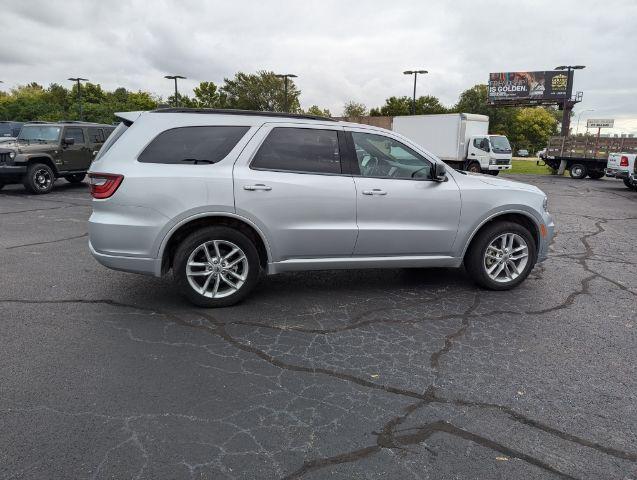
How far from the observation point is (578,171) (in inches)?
953

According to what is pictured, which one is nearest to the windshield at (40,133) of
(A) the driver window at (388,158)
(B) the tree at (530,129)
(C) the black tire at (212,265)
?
(C) the black tire at (212,265)

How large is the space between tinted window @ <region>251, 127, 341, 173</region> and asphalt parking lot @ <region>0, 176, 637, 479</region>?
53.0 inches

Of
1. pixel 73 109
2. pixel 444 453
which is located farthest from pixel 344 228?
pixel 73 109

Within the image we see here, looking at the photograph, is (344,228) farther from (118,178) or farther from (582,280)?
(582,280)

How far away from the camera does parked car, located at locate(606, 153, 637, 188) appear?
713 inches

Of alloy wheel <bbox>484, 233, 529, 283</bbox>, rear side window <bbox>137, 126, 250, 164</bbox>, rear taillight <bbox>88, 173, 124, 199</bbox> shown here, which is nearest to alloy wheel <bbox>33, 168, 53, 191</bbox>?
rear taillight <bbox>88, 173, 124, 199</bbox>

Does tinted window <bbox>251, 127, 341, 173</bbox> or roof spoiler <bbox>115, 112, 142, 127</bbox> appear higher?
roof spoiler <bbox>115, 112, 142, 127</bbox>

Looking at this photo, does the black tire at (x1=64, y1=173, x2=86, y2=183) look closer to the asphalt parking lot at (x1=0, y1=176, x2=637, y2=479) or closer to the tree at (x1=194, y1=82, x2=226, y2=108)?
the asphalt parking lot at (x1=0, y1=176, x2=637, y2=479)

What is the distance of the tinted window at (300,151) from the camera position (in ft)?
14.9

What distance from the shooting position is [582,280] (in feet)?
18.9

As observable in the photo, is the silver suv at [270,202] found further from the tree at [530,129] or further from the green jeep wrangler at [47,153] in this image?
the tree at [530,129]

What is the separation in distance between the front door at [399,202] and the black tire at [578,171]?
74.1 feet

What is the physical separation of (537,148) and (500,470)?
87.3 m

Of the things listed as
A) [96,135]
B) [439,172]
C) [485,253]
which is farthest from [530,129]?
[439,172]
